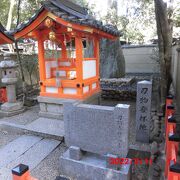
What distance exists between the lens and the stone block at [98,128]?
2839 mm

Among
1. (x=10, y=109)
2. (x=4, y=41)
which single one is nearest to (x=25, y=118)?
(x=10, y=109)

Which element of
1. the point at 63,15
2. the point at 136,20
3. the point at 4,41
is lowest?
the point at 4,41

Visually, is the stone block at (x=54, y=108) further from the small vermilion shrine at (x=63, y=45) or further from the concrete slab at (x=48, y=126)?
the concrete slab at (x=48, y=126)

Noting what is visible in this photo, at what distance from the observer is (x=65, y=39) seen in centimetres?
626

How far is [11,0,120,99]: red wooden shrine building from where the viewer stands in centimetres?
454

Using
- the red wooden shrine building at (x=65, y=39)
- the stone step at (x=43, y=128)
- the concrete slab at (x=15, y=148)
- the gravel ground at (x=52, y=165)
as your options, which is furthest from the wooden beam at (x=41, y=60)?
the concrete slab at (x=15, y=148)

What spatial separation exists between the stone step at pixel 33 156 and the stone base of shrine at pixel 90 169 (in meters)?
0.70

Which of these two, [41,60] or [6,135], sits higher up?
[41,60]

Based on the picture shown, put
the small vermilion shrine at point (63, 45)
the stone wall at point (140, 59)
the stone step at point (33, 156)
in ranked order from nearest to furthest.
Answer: the stone step at point (33, 156) < the small vermilion shrine at point (63, 45) < the stone wall at point (140, 59)

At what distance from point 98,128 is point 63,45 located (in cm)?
443

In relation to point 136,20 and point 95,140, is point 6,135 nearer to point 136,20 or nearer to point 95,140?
point 95,140

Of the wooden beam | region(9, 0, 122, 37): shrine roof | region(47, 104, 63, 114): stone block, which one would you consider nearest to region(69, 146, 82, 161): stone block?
region(47, 104, 63, 114): stone block

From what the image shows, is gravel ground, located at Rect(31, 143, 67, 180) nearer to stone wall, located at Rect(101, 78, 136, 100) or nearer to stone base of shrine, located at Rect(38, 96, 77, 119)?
stone base of shrine, located at Rect(38, 96, 77, 119)

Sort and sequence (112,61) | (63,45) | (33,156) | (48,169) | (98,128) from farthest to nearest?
(112,61), (63,45), (33,156), (48,169), (98,128)
